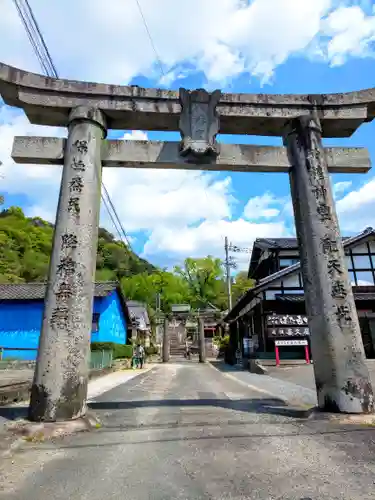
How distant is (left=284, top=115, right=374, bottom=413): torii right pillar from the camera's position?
5.30 meters

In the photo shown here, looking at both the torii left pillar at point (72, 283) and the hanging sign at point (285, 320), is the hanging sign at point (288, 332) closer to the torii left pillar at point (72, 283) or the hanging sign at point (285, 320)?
the hanging sign at point (285, 320)

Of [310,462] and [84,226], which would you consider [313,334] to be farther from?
[84,226]

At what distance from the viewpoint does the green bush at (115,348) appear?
21281 mm

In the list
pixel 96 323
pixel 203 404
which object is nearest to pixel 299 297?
pixel 203 404

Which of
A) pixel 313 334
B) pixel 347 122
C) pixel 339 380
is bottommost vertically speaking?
pixel 339 380

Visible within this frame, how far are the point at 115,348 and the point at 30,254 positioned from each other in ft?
100

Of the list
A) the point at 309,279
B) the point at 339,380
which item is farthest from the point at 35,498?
the point at 309,279

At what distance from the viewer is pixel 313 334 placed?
5824 millimetres

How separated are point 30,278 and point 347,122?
45.2m

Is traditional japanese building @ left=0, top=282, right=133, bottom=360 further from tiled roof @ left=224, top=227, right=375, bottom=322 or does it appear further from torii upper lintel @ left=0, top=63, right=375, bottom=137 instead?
torii upper lintel @ left=0, top=63, right=375, bottom=137

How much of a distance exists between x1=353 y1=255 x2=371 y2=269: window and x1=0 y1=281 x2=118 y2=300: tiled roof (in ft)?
56.5

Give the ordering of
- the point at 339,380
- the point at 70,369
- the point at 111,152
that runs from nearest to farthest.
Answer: the point at 70,369 < the point at 339,380 < the point at 111,152

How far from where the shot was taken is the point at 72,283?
5.48 m

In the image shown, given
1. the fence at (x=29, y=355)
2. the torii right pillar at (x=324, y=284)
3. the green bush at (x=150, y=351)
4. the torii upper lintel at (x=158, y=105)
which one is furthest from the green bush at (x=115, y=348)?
the torii right pillar at (x=324, y=284)
